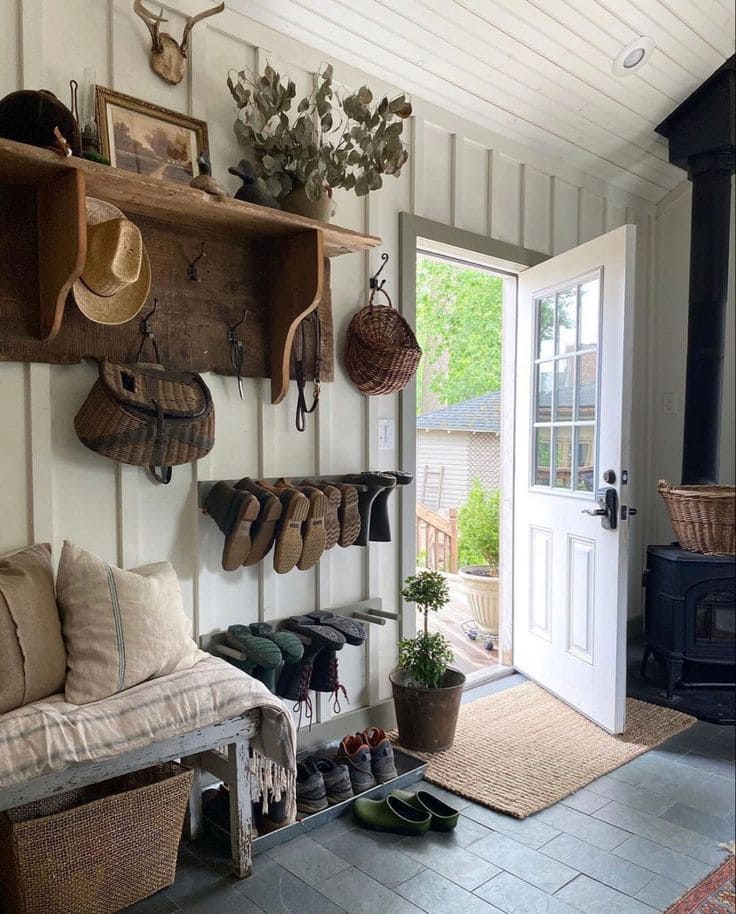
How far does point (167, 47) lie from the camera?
2176mm

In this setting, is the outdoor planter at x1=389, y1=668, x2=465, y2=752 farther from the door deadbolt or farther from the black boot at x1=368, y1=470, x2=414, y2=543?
the door deadbolt

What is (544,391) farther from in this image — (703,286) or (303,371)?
(303,371)

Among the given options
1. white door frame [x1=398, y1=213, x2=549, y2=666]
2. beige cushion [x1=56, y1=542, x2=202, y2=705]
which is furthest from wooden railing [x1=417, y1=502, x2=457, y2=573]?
beige cushion [x1=56, y1=542, x2=202, y2=705]

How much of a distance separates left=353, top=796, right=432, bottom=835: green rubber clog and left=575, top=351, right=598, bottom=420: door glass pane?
166 cm

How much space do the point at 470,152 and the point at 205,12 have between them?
4.41 feet

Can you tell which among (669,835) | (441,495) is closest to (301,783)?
(669,835)

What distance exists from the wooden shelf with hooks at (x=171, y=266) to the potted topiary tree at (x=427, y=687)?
906 millimetres

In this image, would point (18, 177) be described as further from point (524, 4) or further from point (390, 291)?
point (524, 4)

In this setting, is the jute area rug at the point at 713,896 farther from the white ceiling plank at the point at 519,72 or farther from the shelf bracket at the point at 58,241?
the white ceiling plank at the point at 519,72

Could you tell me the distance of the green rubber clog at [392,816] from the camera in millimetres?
2217

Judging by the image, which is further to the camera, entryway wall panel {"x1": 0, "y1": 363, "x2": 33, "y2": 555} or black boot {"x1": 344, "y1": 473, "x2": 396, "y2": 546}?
black boot {"x1": 344, "y1": 473, "x2": 396, "y2": 546}

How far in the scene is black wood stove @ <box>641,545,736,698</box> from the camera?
318 cm

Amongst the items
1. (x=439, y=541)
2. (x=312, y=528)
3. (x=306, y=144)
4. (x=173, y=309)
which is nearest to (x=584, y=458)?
(x=312, y=528)

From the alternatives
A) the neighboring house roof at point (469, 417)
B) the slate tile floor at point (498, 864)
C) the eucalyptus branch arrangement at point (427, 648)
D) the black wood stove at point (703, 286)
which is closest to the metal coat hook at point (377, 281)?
the eucalyptus branch arrangement at point (427, 648)
